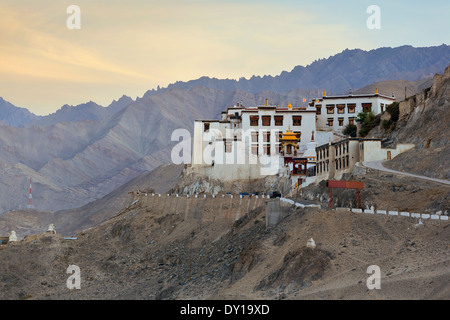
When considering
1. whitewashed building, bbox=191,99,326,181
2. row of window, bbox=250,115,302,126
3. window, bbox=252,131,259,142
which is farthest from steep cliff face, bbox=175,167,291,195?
row of window, bbox=250,115,302,126

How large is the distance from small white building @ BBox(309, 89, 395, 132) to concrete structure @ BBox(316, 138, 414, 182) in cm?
3104

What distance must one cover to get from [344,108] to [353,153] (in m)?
37.0

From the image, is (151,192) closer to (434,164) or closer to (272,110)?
(272,110)

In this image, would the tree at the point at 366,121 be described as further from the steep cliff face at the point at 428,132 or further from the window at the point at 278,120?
the window at the point at 278,120

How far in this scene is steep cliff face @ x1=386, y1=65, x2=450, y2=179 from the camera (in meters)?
94.1

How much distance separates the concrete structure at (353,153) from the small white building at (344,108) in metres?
31.0

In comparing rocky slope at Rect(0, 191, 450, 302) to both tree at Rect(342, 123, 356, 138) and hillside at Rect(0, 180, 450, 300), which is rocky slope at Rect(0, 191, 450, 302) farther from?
tree at Rect(342, 123, 356, 138)

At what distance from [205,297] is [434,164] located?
1193 inches

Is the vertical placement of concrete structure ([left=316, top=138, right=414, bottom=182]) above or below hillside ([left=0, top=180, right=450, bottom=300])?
above

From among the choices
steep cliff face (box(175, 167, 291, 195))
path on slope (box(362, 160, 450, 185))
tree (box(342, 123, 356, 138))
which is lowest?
steep cliff face (box(175, 167, 291, 195))

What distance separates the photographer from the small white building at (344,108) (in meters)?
136

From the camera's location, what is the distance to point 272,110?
131 m

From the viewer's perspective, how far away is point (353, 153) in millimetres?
100625
